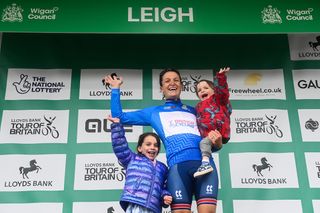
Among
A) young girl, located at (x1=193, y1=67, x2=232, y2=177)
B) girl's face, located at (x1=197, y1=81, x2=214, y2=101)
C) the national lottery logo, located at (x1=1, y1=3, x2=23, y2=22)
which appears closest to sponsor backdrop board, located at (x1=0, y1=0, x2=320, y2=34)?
the national lottery logo, located at (x1=1, y1=3, x2=23, y2=22)

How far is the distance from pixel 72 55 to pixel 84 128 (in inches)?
25.0

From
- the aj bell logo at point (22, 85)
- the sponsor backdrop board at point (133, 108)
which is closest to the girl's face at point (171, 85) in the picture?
the sponsor backdrop board at point (133, 108)

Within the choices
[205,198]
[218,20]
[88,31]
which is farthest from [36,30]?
[205,198]

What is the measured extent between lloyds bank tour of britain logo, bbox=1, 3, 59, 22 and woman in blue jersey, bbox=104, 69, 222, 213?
40.6 inches

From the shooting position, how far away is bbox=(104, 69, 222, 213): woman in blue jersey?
8.18 ft

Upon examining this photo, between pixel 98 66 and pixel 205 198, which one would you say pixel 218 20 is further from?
pixel 205 198

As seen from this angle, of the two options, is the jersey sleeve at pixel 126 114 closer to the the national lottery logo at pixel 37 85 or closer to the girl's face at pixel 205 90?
the girl's face at pixel 205 90

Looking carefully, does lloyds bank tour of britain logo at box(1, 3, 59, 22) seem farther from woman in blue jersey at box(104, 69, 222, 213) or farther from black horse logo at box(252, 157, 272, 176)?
black horse logo at box(252, 157, 272, 176)

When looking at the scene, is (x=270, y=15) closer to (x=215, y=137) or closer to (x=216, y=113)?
(x=216, y=113)

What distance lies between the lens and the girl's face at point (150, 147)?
2697mm

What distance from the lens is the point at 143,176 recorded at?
256cm

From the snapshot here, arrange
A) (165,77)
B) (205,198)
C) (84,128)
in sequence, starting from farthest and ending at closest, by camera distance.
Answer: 1. (84,128)
2. (165,77)
3. (205,198)

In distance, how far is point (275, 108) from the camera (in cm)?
384

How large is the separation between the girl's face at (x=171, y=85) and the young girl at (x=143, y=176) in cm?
25
